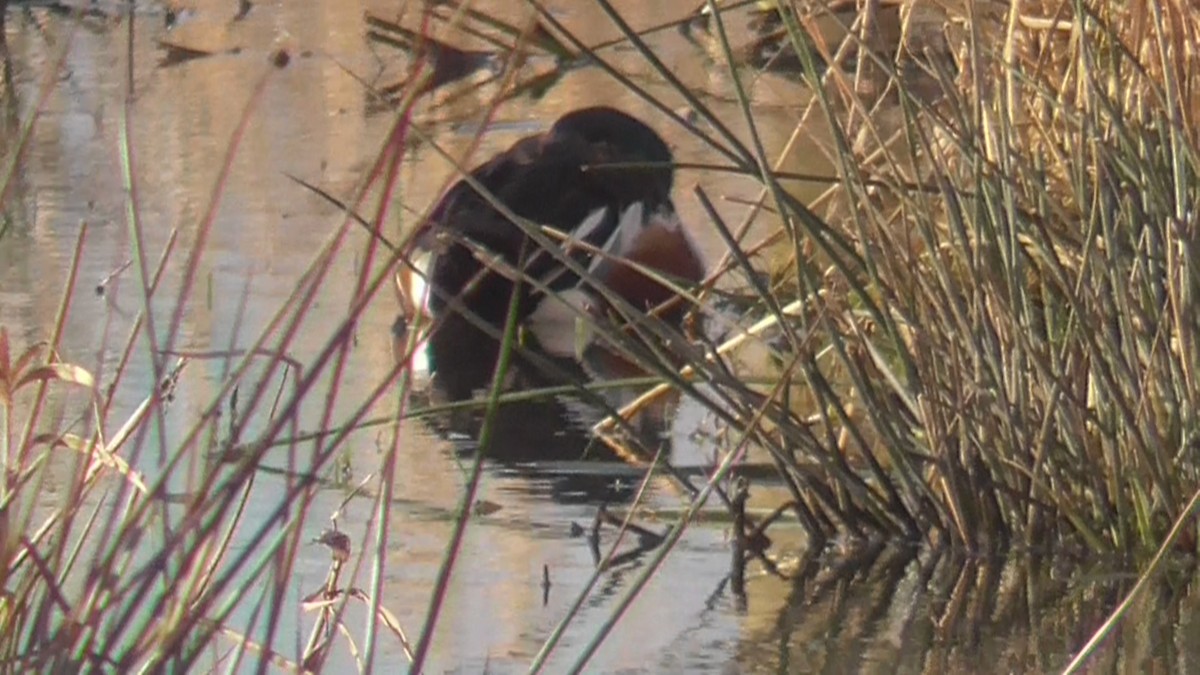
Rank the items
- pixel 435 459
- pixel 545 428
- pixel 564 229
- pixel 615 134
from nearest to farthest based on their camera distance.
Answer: pixel 435 459 → pixel 545 428 → pixel 564 229 → pixel 615 134

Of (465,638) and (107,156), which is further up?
(107,156)

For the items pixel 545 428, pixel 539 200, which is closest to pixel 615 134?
pixel 539 200

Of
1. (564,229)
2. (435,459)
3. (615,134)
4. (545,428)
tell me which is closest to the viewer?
(435,459)

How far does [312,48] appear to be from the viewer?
8.64 m

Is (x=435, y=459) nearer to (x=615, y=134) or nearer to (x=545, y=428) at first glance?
(x=545, y=428)

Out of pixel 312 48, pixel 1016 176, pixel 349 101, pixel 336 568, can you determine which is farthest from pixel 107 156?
pixel 336 568

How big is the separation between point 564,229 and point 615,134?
332 mm

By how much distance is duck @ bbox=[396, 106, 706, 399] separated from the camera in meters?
4.64

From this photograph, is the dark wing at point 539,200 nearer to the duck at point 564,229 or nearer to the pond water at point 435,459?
the duck at point 564,229

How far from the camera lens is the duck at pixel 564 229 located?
4.64 meters

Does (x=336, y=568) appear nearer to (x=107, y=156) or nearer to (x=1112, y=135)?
(x=1112, y=135)

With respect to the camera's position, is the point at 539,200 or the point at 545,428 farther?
the point at 539,200

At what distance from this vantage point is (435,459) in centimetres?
358

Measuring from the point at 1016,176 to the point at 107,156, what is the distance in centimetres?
350
